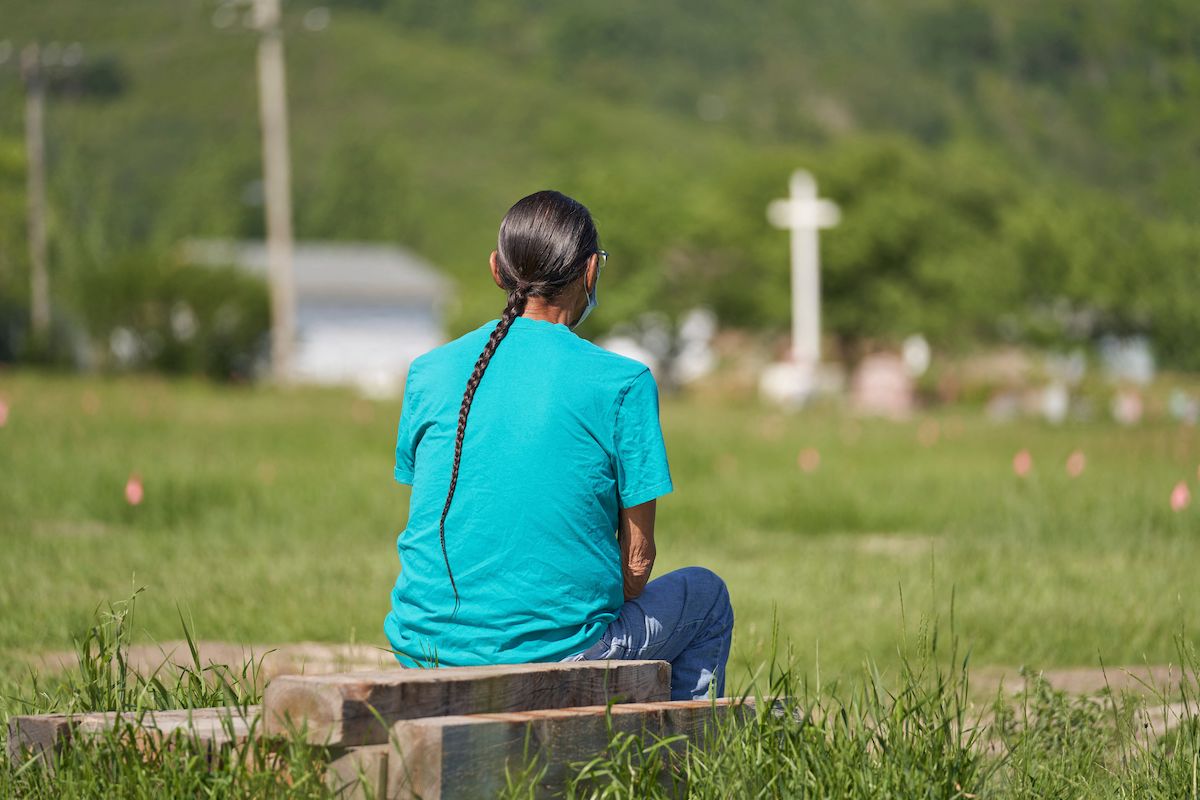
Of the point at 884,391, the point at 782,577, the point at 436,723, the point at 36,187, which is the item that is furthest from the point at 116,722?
the point at 36,187

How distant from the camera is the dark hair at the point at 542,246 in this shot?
12.4 feet

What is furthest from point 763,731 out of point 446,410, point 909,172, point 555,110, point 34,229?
point 555,110

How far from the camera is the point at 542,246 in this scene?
12.5ft

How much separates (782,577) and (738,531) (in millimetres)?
2485

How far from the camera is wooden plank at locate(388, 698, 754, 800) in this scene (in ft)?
9.93

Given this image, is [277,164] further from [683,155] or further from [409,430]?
[683,155]

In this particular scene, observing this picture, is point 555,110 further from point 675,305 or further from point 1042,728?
point 1042,728

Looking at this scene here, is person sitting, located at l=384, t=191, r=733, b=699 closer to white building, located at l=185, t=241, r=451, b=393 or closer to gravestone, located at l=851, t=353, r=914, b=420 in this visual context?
gravestone, located at l=851, t=353, r=914, b=420

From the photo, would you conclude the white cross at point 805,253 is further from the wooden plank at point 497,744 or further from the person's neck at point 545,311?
the wooden plank at point 497,744

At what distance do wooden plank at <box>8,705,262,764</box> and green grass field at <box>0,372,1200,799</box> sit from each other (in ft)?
0.18

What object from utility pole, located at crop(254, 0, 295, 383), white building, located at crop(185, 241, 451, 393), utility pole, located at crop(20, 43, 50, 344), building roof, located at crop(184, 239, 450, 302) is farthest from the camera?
building roof, located at crop(184, 239, 450, 302)

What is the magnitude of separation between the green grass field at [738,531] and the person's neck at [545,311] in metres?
1.04

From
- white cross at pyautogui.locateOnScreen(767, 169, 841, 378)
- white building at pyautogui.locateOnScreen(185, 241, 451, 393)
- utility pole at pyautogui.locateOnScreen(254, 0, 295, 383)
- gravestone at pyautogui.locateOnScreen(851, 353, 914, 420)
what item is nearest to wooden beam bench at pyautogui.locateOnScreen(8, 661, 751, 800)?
utility pole at pyautogui.locateOnScreen(254, 0, 295, 383)

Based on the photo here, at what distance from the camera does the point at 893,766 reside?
347cm
